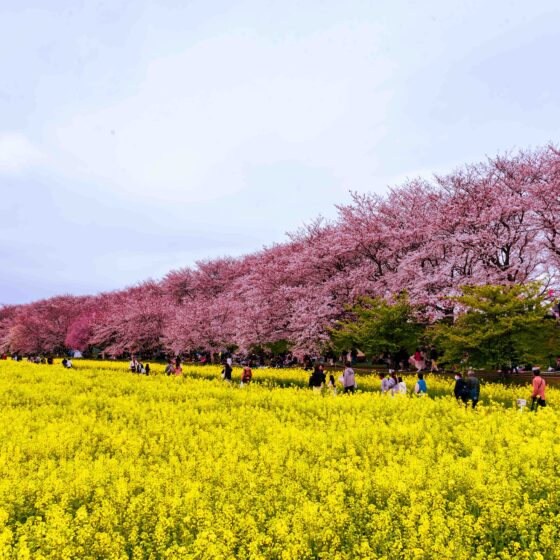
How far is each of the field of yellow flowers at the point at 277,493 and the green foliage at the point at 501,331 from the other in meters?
11.6

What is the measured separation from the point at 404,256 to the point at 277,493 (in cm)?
3159

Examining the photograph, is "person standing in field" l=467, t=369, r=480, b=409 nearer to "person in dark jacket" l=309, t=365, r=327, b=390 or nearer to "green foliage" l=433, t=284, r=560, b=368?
"person in dark jacket" l=309, t=365, r=327, b=390

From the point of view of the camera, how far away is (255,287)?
48.9 meters

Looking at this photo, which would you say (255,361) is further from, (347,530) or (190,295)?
(347,530)

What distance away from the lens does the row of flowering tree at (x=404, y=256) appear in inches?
1214

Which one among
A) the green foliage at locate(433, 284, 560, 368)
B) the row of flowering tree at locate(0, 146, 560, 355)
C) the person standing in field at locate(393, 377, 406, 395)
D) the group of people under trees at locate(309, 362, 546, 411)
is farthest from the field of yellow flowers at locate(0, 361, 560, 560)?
the row of flowering tree at locate(0, 146, 560, 355)

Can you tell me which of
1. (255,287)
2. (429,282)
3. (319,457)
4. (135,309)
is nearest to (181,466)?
(319,457)

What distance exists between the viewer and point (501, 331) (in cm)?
2253

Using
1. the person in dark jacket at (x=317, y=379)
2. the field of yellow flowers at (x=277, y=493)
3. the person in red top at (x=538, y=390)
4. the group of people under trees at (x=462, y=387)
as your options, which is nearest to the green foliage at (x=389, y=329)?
the group of people under trees at (x=462, y=387)

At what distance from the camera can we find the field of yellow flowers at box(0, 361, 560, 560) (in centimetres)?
510

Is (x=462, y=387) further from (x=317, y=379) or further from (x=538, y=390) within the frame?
(x=317, y=379)

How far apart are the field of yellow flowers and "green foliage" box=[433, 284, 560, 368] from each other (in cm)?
1160

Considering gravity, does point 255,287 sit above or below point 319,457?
above

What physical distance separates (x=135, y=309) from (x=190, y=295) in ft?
27.1
